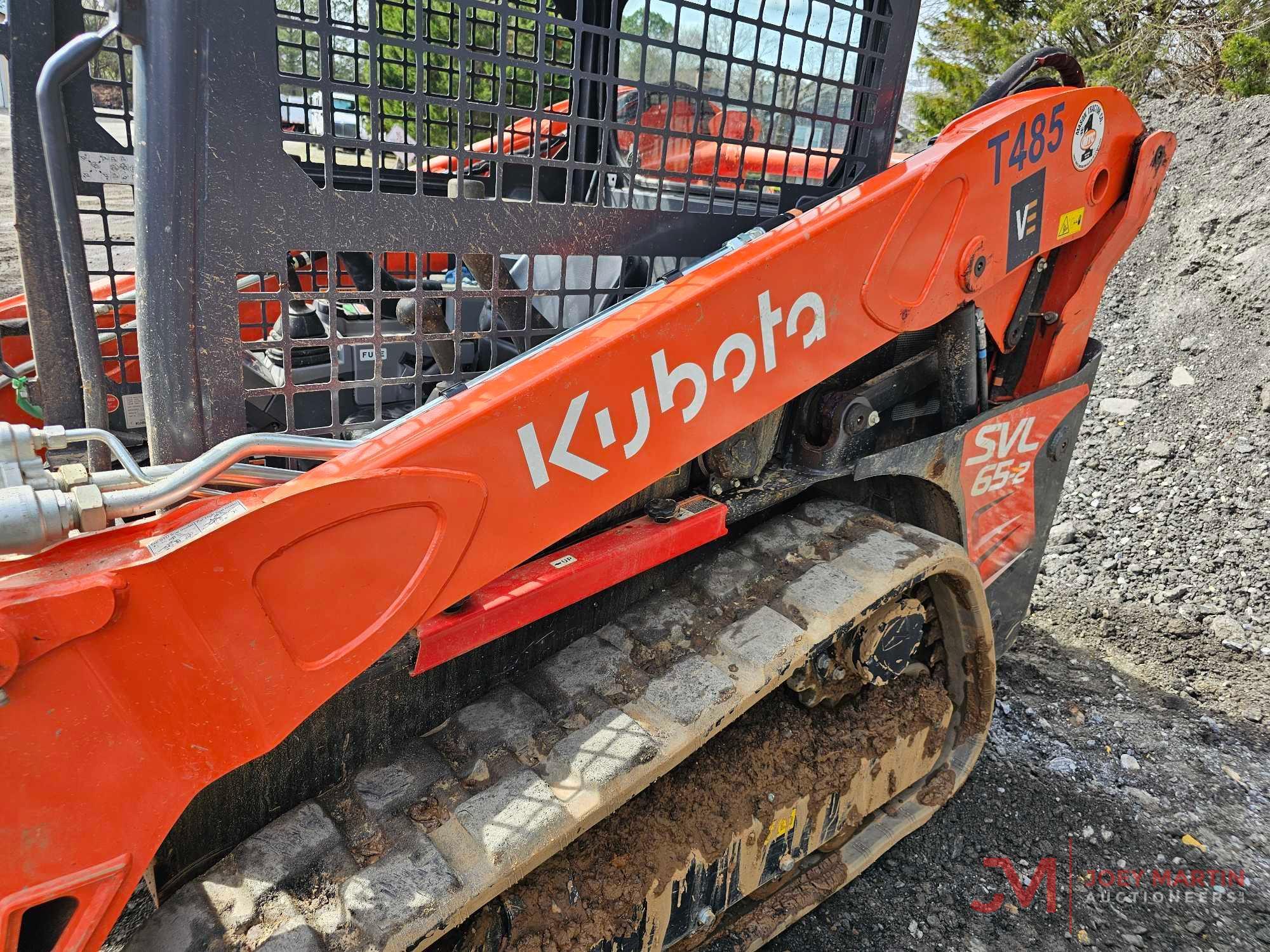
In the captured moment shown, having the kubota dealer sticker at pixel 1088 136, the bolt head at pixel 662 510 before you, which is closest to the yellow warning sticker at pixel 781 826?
the bolt head at pixel 662 510

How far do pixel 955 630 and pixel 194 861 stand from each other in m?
1.77

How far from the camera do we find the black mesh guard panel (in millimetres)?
1211

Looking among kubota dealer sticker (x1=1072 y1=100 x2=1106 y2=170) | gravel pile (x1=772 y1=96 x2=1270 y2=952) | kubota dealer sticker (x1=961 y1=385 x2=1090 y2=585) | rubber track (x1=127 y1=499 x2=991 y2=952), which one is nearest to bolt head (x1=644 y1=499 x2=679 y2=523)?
rubber track (x1=127 y1=499 x2=991 y2=952)

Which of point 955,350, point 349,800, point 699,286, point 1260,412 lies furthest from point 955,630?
point 1260,412

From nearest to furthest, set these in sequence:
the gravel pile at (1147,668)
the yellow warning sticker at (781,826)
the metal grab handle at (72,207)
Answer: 1. the metal grab handle at (72,207)
2. the yellow warning sticker at (781,826)
3. the gravel pile at (1147,668)

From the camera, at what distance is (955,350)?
212cm

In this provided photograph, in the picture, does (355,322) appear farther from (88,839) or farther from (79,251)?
(88,839)

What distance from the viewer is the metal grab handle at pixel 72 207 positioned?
120 cm

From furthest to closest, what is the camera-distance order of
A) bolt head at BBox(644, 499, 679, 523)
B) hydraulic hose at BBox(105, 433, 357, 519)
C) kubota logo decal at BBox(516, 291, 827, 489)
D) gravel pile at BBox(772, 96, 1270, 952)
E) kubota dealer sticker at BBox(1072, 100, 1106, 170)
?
1. gravel pile at BBox(772, 96, 1270, 952)
2. kubota dealer sticker at BBox(1072, 100, 1106, 170)
3. bolt head at BBox(644, 499, 679, 523)
4. kubota logo decal at BBox(516, 291, 827, 489)
5. hydraulic hose at BBox(105, 433, 357, 519)

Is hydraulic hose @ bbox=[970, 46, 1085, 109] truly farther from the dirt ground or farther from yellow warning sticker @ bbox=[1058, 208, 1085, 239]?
the dirt ground

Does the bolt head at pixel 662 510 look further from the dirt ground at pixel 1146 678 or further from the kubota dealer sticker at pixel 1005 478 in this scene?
the dirt ground at pixel 1146 678

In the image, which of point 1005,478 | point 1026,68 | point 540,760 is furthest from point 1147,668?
point 540,760

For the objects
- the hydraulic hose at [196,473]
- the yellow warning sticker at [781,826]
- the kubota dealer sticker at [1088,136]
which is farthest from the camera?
the kubota dealer sticker at [1088,136]

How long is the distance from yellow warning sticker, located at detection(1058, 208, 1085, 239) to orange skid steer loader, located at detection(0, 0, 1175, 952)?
0.01 m
